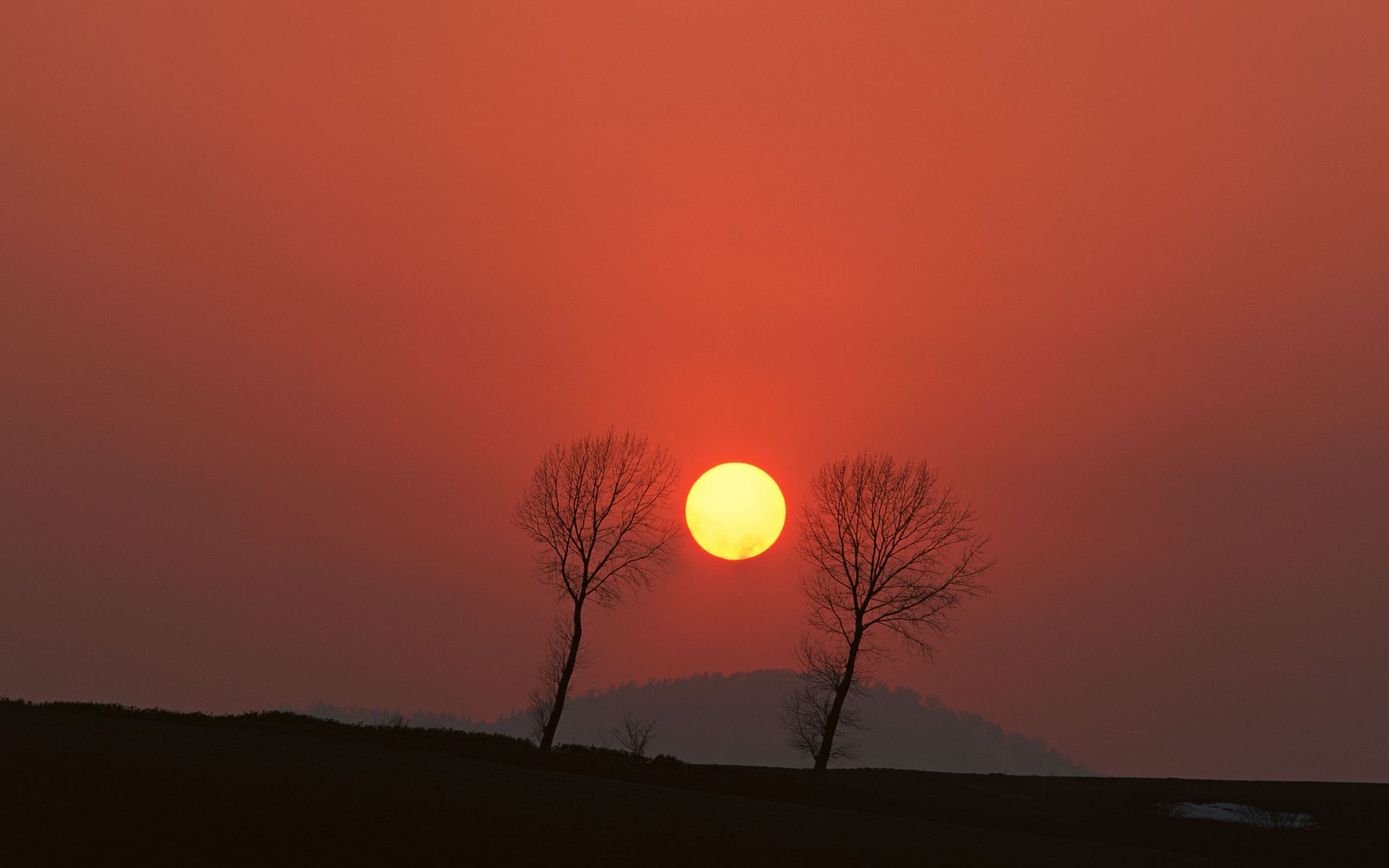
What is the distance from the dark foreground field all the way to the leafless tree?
2320mm

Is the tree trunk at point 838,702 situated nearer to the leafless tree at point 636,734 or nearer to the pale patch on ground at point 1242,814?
the leafless tree at point 636,734

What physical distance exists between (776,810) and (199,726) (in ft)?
51.3

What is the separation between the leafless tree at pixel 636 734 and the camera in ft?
124

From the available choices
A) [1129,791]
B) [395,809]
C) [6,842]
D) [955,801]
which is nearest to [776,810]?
[395,809]

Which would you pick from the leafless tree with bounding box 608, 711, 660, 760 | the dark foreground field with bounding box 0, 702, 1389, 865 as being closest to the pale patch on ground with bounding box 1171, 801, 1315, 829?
the dark foreground field with bounding box 0, 702, 1389, 865

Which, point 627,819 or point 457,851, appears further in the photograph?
point 627,819

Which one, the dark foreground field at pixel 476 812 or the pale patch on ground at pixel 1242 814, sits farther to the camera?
the pale patch on ground at pixel 1242 814

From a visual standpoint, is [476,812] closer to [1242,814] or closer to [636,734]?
[636,734]

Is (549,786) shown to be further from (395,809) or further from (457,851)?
(457,851)

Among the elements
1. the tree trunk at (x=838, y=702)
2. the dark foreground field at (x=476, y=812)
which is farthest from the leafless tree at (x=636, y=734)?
the tree trunk at (x=838, y=702)

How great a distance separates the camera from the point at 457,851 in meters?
17.0

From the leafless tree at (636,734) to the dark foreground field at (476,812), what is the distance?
2320 mm

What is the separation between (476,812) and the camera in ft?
65.3

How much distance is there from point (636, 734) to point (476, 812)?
1933 centimetres
